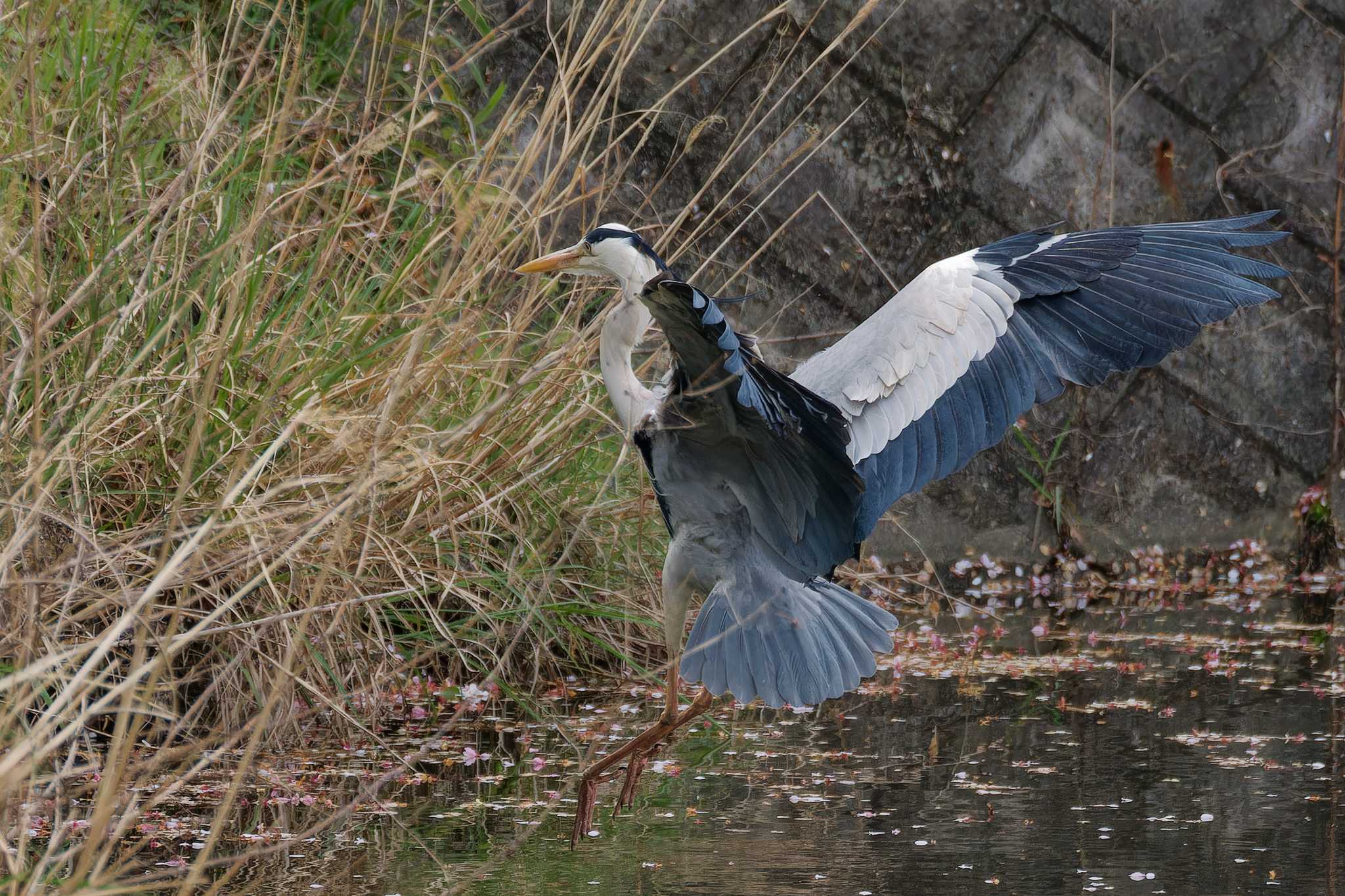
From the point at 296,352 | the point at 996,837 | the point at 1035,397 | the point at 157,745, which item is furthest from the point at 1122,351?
the point at 157,745

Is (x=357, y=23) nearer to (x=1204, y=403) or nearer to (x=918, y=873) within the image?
(x=1204, y=403)

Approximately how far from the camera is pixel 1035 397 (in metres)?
3.23

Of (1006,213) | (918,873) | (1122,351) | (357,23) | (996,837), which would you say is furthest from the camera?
(1006,213)

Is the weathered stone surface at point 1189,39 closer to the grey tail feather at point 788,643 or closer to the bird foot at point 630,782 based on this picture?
the grey tail feather at point 788,643

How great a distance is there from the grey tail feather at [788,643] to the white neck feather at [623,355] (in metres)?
0.39

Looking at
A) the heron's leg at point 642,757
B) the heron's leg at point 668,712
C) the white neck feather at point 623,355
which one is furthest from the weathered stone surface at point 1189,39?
the heron's leg at point 642,757

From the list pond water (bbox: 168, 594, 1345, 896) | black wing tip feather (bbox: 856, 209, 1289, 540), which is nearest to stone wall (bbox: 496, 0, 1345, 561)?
pond water (bbox: 168, 594, 1345, 896)

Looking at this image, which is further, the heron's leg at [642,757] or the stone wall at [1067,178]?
the stone wall at [1067,178]

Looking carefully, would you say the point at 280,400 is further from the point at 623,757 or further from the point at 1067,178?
the point at 1067,178

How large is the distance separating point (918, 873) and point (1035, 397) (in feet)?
3.47

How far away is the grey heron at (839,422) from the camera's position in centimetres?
293

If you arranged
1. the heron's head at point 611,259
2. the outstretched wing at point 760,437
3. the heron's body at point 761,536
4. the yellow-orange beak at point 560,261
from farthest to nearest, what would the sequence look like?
the yellow-orange beak at point 560,261
the heron's head at point 611,259
the heron's body at point 761,536
the outstretched wing at point 760,437

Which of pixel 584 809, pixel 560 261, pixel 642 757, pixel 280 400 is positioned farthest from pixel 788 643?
pixel 280 400

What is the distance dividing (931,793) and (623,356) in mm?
985
